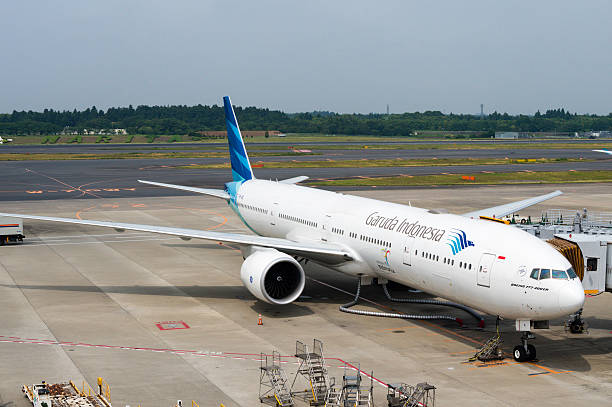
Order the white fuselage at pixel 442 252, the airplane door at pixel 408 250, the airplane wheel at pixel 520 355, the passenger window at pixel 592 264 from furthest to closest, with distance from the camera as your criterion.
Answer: the airplane door at pixel 408 250, the passenger window at pixel 592 264, the airplane wheel at pixel 520 355, the white fuselage at pixel 442 252

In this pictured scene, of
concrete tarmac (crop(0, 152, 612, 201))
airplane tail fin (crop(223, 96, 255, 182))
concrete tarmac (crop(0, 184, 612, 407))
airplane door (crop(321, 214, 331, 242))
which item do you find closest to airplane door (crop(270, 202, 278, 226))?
concrete tarmac (crop(0, 184, 612, 407))

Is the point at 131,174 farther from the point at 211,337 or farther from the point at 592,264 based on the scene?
the point at 592,264

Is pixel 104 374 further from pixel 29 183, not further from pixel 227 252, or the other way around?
pixel 29 183

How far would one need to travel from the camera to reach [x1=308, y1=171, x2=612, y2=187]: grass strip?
8844 centimetres

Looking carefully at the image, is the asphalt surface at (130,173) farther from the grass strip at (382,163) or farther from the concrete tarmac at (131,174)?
the grass strip at (382,163)

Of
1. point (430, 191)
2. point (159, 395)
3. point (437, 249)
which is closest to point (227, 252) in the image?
point (437, 249)

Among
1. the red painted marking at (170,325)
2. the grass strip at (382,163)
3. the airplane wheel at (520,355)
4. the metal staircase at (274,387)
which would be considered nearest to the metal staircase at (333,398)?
the metal staircase at (274,387)

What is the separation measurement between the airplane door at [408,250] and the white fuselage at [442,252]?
0.04 meters

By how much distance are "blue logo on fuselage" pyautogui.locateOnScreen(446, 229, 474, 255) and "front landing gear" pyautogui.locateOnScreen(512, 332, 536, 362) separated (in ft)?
11.9

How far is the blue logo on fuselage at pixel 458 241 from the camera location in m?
25.4

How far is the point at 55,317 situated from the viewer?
29.6 m

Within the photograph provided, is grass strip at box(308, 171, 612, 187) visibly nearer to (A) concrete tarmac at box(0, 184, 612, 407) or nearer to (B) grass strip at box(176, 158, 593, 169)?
(B) grass strip at box(176, 158, 593, 169)

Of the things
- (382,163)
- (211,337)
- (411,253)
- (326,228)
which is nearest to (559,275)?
(411,253)

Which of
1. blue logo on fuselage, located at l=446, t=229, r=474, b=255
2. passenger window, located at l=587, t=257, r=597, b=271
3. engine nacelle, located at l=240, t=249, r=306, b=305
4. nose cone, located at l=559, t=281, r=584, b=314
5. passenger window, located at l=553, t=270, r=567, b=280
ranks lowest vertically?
engine nacelle, located at l=240, t=249, r=306, b=305
